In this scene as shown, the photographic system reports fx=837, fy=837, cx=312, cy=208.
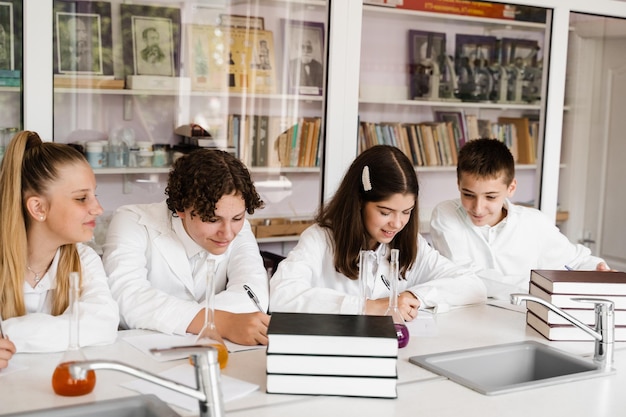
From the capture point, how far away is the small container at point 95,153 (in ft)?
11.1

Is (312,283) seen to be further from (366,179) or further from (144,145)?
(144,145)

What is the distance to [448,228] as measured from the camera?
324 cm

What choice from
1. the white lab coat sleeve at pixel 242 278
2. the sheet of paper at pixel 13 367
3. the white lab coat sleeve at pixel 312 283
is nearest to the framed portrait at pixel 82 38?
the white lab coat sleeve at pixel 242 278

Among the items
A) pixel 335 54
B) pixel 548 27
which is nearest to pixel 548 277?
pixel 335 54

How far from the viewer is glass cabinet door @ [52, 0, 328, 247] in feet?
11.1

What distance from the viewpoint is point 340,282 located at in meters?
2.78

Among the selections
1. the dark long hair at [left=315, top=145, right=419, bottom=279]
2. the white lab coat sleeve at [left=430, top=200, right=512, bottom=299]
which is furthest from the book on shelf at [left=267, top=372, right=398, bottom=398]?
the white lab coat sleeve at [left=430, top=200, right=512, bottom=299]

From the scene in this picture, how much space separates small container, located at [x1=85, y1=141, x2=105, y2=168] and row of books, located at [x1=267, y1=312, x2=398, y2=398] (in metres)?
1.88

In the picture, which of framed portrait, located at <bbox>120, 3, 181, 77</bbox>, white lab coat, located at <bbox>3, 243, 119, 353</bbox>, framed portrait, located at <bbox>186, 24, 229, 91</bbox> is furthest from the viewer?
framed portrait, located at <bbox>186, 24, 229, 91</bbox>

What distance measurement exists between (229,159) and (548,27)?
204cm

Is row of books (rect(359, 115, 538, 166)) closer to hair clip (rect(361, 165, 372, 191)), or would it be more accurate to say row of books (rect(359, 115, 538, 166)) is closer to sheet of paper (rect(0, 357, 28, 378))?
hair clip (rect(361, 165, 372, 191))

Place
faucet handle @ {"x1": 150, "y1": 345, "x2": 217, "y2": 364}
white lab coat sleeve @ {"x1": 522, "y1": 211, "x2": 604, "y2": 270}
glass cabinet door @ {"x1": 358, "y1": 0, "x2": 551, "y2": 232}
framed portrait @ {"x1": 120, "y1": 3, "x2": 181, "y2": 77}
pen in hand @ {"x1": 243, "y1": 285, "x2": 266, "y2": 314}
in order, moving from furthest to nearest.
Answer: glass cabinet door @ {"x1": 358, "y1": 0, "x2": 551, "y2": 232} → framed portrait @ {"x1": 120, "y1": 3, "x2": 181, "y2": 77} → white lab coat sleeve @ {"x1": 522, "y1": 211, "x2": 604, "y2": 270} → pen in hand @ {"x1": 243, "y1": 285, "x2": 266, "y2": 314} → faucet handle @ {"x1": 150, "y1": 345, "x2": 217, "y2": 364}

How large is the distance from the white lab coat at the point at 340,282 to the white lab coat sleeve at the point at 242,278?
0.17 feet

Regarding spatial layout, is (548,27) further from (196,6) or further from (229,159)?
(229,159)
